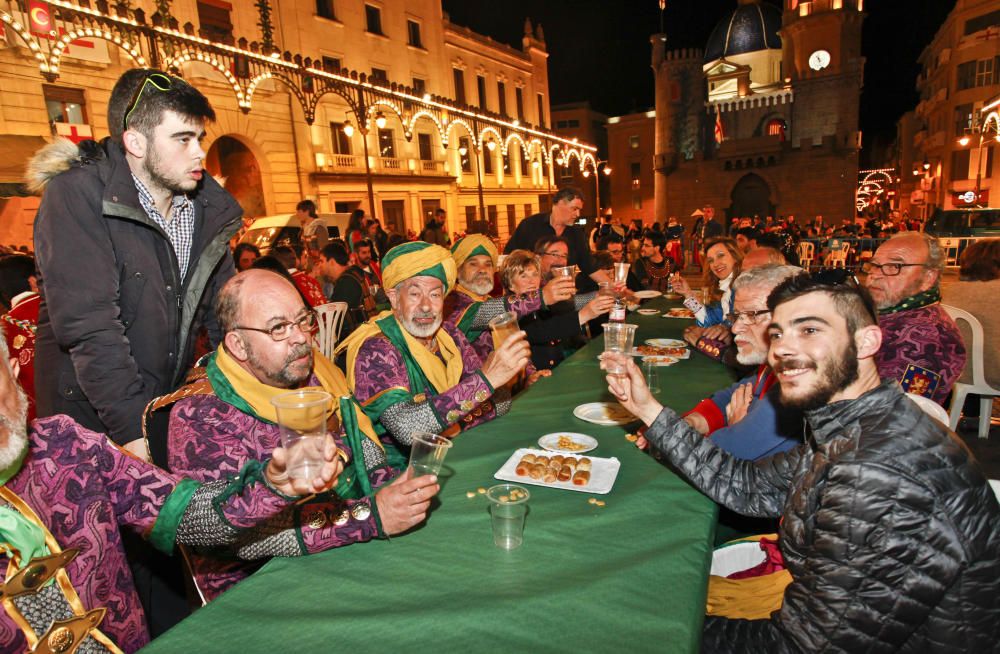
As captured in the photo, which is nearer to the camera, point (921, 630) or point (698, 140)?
point (921, 630)

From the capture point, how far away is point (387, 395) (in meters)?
2.49

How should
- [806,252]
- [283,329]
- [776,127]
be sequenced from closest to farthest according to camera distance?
[283,329]
[806,252]
[776,127]

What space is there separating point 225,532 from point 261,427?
482 millimetres

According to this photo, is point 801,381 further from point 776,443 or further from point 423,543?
point 423,543

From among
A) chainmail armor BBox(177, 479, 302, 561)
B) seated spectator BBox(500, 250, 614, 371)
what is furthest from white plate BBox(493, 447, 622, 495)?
seated spectator BBox(500, 250, 614, 371)

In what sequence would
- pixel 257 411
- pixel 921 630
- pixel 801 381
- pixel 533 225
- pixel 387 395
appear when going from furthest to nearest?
1. pixel 533 225
2. pixel 387 395
3. pixel 257 411
4. pixel 801 381
5. pixel 921 630

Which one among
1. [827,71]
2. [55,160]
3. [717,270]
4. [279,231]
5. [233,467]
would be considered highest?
[827,71]

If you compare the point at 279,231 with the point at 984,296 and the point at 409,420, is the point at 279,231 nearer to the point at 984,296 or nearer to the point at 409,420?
the point at 409,420

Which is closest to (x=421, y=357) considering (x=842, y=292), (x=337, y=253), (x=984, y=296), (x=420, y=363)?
(x=420, y=363)

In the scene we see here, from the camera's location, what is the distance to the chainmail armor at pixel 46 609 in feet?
4.05

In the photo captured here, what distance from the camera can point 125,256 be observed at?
2.07m

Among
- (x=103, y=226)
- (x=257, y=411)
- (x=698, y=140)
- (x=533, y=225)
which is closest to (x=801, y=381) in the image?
(x=257, y=411)

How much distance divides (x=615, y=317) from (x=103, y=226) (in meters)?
2.42

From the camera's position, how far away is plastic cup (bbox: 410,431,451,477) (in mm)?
1515
